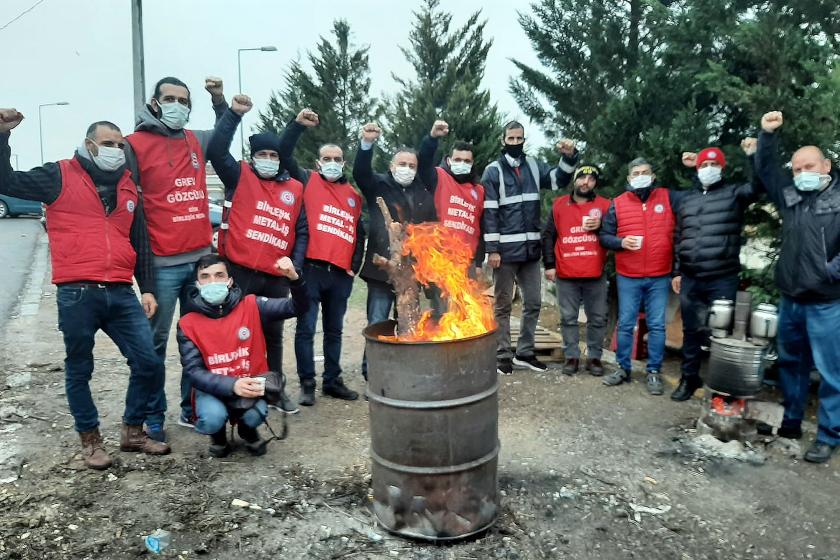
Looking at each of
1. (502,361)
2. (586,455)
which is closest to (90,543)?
(586,455)

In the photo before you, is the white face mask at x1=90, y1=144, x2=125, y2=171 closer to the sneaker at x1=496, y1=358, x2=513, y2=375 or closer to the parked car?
the sneaker at x1=496, y1=358, x2=513, y2=375

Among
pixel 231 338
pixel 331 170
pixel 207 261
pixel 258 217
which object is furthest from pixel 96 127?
pixel 331 170

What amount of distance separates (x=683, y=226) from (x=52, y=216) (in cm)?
505

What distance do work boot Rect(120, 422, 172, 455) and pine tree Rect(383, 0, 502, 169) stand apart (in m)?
9.06

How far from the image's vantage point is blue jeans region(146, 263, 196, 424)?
4.76 m

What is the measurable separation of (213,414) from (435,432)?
5.85 ft

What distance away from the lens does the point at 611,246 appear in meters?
6.16

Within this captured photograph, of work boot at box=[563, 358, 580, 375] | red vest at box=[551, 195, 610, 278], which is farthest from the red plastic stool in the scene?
red vest at box=[551, 195, 610, 278]

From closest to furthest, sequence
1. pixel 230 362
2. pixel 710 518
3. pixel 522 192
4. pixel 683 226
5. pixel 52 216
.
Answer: pixel 710 518 → pixel 52 216 → pixel 230 362 → pixel 683 226 → pixel 522 192

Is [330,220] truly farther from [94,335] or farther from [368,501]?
[368,501]

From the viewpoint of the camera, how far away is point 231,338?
454 cm

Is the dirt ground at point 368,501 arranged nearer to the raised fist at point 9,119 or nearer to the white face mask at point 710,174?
the white face mask at point 710,174

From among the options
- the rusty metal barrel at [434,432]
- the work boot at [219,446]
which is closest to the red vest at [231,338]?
the work boot at [219,446]

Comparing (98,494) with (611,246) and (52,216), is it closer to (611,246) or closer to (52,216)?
(52,216)
